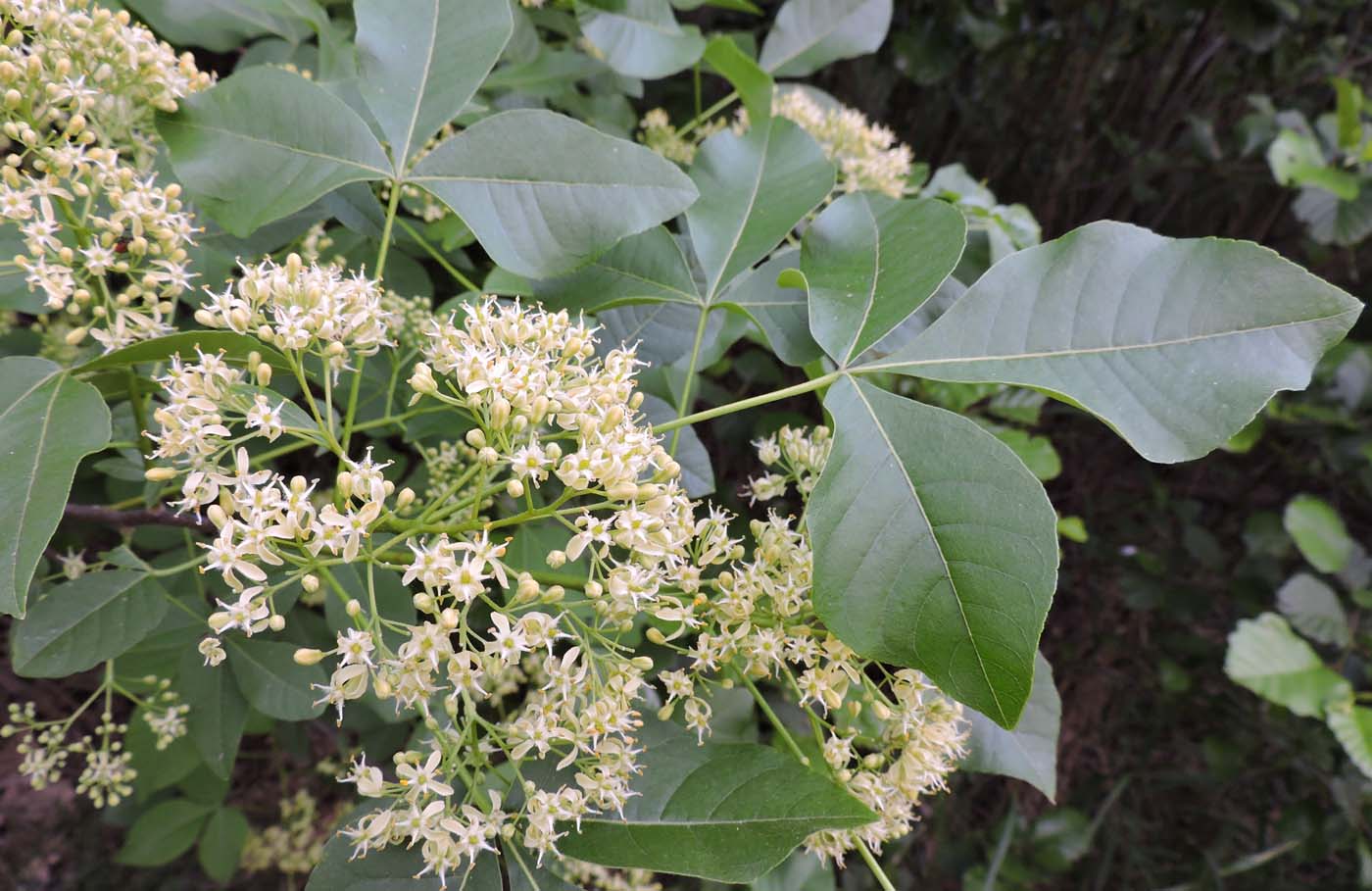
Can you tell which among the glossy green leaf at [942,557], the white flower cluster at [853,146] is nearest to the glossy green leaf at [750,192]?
the glossy green leaf at [942,557]

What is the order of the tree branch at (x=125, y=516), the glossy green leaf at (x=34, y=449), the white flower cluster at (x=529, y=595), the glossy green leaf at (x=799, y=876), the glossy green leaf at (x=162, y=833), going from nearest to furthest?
1. the glossy green leaf at (x=34, y=449)
2. the white flower cluster at (x=529, y=595)
3. the tree branch at (x=125, y=516)
4. the glossy green leaf at (x=799, y=876)
5. the glossy green leaf at (x=162, y=833)

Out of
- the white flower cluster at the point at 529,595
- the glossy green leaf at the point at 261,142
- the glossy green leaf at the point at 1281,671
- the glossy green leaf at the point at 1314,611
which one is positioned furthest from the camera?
the glossy green leaf at the point at 1314,611

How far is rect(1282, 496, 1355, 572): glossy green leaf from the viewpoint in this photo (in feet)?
8.68

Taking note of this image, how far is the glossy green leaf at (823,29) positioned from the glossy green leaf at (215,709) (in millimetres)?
1939

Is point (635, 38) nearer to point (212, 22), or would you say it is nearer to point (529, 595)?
point (212, 22)

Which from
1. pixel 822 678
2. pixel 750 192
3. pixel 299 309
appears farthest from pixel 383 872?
pixel 750 192

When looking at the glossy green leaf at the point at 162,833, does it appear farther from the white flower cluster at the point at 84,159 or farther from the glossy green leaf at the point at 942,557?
the glossy green leaf at the point at 942,557

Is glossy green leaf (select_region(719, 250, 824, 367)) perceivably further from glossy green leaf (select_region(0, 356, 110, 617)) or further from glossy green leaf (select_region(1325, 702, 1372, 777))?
glossy green leaf (select_region(1325, 702, 1372, 777))

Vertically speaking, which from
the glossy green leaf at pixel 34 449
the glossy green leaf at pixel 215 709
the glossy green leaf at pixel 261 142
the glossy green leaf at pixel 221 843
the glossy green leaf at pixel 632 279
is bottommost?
the glossy green leaf at pixel 221 843

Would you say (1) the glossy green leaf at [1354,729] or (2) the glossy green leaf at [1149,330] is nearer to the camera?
(2) the glossy green leaf at [1149,330]

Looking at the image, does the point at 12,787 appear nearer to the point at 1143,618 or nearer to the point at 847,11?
the point at 847,11

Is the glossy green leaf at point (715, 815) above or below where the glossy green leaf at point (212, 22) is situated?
below

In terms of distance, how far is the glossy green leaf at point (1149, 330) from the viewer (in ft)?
3.22

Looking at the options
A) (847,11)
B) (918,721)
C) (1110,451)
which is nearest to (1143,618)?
(1110,451)
